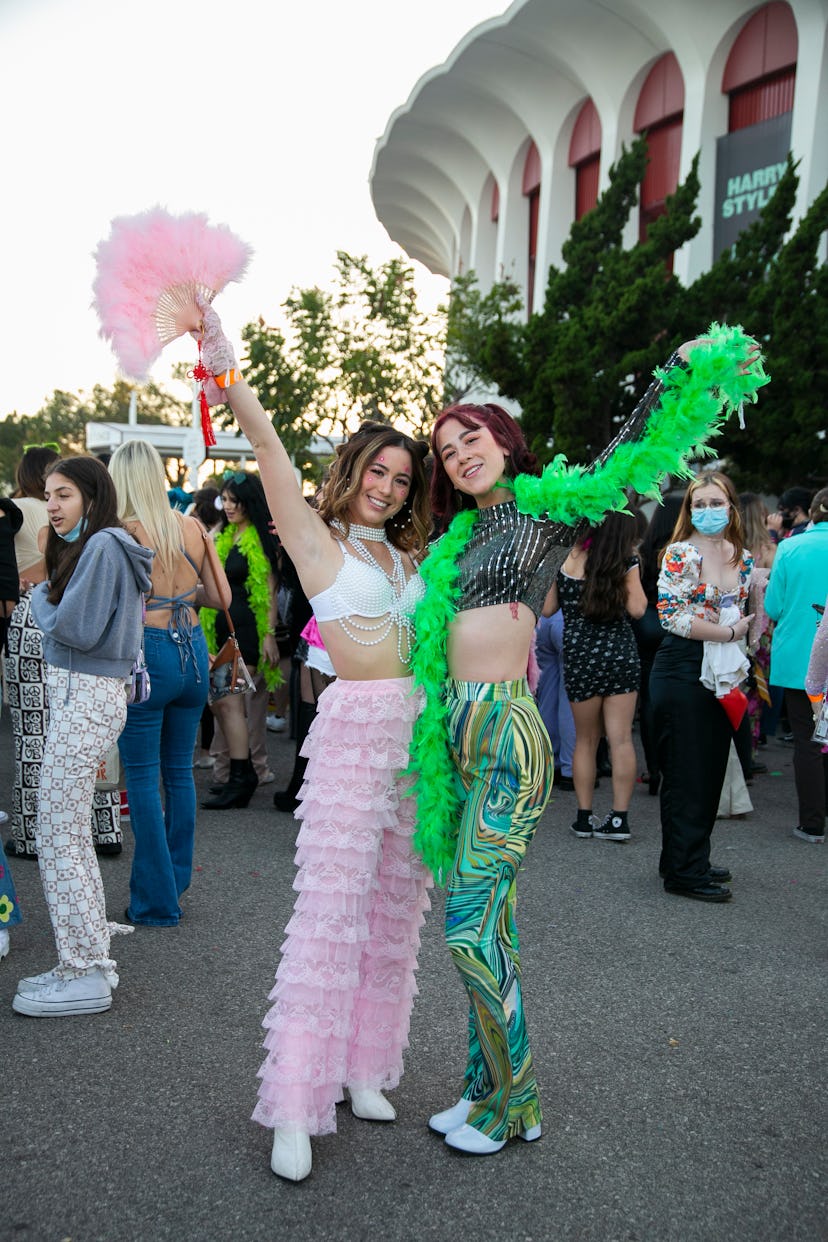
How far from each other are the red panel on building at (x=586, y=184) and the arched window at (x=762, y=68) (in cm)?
572

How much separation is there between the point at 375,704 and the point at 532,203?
33551mm

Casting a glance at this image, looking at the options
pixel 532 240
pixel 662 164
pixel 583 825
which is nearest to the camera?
pixel 583 825

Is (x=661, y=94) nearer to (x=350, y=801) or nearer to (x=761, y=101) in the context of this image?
(x=761, y=101)

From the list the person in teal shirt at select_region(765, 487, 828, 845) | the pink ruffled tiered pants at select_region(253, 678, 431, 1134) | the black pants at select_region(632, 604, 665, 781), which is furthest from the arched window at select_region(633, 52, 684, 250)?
the pink ruffled tiered pants at select_region(253, 678, 431, 1134)

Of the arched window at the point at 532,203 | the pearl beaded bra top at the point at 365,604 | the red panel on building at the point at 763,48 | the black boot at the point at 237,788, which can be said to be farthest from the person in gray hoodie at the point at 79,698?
the arched window at the point at 532,203

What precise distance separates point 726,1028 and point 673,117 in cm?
2482

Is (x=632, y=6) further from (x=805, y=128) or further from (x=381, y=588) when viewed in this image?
(x=381, y=588)

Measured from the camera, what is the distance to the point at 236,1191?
2.69m

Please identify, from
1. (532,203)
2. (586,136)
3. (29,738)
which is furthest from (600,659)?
(532,203)

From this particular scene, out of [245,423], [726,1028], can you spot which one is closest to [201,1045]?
[726,1028]

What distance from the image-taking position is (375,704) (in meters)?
2.95

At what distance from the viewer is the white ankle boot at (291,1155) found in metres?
2.74

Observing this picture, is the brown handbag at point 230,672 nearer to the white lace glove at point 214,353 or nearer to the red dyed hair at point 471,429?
the red dyed hair at point 471,429

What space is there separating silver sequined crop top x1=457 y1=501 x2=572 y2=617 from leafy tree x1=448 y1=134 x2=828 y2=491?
1246 cm
